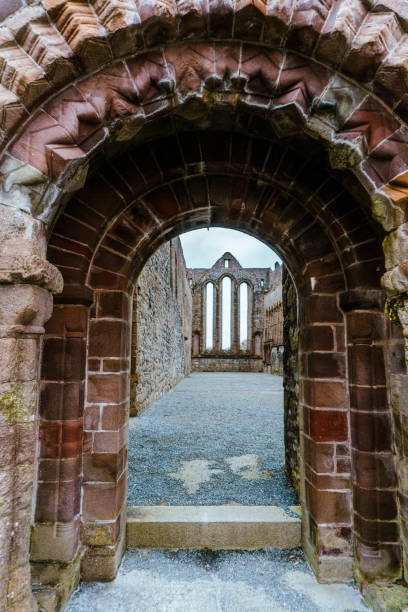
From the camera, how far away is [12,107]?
1.51m

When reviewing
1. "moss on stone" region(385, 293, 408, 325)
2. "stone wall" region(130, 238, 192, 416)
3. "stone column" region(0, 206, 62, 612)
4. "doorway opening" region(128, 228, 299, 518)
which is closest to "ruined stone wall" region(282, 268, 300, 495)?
"doorway opening" region(128, 228, 299, 518)

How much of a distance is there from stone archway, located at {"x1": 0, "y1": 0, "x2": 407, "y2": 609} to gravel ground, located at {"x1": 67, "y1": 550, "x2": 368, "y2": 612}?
14 cm

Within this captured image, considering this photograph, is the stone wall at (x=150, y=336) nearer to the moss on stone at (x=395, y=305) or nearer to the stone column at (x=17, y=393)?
the stone column at (x=17, y=393)

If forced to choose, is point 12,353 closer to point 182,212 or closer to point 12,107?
point 12,107

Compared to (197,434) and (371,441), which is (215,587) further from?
(197,434)

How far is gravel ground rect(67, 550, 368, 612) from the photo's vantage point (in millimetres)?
2061

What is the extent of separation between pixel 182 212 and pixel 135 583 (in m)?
2.56

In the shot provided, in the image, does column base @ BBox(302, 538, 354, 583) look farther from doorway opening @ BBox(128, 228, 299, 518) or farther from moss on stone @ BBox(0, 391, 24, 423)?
moss on stone @ BBox(0, 391, 24, 423)

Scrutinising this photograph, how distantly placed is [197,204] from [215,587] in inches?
103

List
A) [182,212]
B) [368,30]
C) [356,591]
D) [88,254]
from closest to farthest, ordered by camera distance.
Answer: [368,30]
[356,591]
[88,254]
[182,212]

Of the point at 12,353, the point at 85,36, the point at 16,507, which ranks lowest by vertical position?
the point at 16,507

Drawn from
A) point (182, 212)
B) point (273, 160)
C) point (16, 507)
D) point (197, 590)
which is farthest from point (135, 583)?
point (273, 160)

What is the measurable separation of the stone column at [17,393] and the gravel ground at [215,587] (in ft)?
2.70

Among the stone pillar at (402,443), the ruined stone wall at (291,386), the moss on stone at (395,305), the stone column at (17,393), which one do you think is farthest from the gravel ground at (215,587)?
the moss on stone at (395,305)
